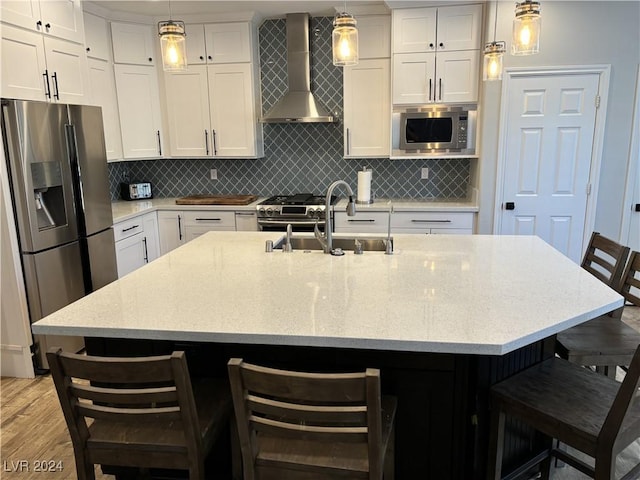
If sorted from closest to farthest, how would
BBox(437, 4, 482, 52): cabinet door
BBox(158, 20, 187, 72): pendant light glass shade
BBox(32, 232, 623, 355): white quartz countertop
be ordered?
BBox(32, 232, 623, 355): white quartz countertop → BBox(158, 20, 187, 72): pendant light glass shade → BBox(437, 4, 482, 52): cabinet door

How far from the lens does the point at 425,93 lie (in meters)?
4.25

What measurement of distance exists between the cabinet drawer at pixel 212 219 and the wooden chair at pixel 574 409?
3.18 metres

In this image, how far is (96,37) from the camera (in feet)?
13.7

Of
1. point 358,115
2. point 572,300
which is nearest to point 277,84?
point 358,115

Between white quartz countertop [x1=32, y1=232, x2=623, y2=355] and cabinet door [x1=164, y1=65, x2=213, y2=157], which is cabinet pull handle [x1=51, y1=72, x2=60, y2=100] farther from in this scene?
white quartz countertop [x1=32, y1=232, x2=623, y2=355]

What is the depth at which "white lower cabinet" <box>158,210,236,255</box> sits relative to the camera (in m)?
4.55

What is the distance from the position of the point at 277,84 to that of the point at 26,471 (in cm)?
376

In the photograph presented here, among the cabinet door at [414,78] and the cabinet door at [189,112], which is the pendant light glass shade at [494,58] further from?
the cabinet door at [189,112]

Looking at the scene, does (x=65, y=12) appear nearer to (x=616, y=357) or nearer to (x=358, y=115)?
(x=358, y=115)

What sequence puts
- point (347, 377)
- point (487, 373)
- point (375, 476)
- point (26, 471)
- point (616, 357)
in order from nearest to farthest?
point (347, 377) → point (375, 476) → point (487, 373) → point (616, 357) → point (26, 471)

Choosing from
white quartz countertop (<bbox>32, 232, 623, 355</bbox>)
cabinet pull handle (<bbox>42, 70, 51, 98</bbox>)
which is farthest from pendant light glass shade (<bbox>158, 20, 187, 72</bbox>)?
Answer: cabinet pull handle (<bbox>42, 70, 51, 98</bbox>)

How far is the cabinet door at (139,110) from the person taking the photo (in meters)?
4.48

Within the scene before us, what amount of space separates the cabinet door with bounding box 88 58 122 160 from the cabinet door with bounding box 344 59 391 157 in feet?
6.93

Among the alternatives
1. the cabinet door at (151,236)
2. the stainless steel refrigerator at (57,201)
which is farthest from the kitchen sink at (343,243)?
the cabinet door at (151,236)
